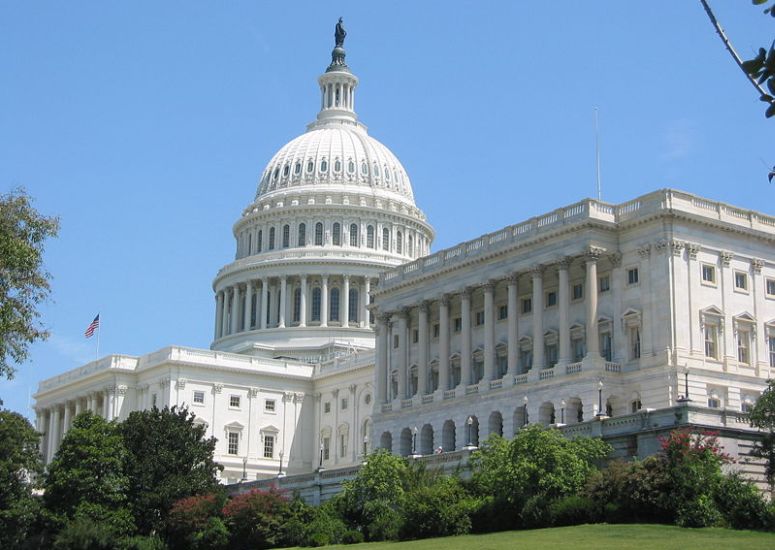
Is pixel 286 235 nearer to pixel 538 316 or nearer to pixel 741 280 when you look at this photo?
pixel 538 316

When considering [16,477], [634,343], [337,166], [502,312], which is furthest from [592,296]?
[337,166]

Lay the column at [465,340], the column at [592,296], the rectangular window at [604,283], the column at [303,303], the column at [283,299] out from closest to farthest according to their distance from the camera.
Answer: the column at [592,296]
the rectangular window at [604,283]
the column at [465,340]
the column at [303,303]
the column at [283,299]

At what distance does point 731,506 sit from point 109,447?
141 feet

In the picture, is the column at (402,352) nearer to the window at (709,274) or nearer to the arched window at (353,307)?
the window at (709,274)

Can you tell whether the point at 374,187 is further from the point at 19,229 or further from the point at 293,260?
the point at 19,229

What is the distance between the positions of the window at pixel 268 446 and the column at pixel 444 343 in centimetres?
4009

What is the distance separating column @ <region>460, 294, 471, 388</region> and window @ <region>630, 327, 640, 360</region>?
578 inches

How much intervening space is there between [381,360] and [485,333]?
14.5 metres

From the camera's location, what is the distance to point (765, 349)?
8456 cm

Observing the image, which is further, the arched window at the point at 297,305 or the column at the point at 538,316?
the arched window at the point at 297,305

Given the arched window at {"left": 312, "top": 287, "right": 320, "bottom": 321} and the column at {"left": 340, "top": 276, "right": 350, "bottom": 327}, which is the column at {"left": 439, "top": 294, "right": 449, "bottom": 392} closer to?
the column at {"left": 340, "top": 276, "right": 350, "bottom": 327}

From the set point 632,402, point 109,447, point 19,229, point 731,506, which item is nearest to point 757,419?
point 731,506

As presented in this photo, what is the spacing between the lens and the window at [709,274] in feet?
274

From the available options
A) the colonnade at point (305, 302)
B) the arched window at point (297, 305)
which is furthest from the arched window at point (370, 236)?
the arched window at point (297, 305)
